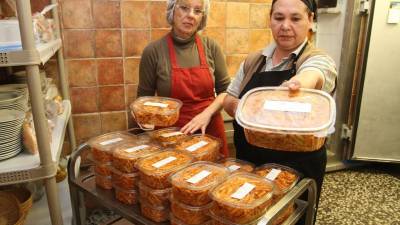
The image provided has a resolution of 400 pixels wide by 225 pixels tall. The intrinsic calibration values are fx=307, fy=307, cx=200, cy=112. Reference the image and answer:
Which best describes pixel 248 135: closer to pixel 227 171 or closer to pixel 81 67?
pixel 227 171

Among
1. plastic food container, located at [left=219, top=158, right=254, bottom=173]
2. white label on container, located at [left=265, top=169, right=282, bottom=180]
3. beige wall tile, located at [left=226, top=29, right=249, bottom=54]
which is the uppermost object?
beige wall tile, located at [left=226, top=29, right=249, bottom=54]

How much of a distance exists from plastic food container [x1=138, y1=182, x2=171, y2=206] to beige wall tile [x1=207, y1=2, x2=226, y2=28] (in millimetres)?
1595

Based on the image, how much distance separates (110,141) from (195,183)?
1.50ft

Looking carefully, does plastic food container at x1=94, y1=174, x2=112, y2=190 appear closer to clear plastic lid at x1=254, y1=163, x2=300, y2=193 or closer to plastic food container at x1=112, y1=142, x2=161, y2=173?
plastic food container at x1=112, y1=142, x2=161, y2=173

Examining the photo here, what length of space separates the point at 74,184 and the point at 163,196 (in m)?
0.43

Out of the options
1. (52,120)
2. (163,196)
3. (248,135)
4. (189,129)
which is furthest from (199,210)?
(52,120)

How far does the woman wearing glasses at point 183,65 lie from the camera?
Result: 168 centimetres

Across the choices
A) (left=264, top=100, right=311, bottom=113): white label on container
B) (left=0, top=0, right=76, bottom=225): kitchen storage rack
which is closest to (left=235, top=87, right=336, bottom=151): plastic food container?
(left=264, top=100, right=311, bottom=113): white label on container

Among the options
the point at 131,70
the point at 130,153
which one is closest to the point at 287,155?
the point at 130,153

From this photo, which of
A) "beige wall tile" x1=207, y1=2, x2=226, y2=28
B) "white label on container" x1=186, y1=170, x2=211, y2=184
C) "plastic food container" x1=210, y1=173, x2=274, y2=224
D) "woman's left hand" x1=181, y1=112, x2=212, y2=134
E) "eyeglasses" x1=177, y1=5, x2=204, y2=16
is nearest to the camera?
"plastic food container" x1=210, y1=173, x2=274, y2=224

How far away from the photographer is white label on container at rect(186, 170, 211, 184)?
2.79ft

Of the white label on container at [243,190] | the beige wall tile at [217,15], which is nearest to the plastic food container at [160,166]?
the white label on container at [243,190]

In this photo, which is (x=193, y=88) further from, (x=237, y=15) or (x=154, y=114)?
(x=237, y=15)

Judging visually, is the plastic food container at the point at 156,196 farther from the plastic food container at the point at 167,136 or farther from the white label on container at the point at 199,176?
the plastic food container at the point at 167,136
